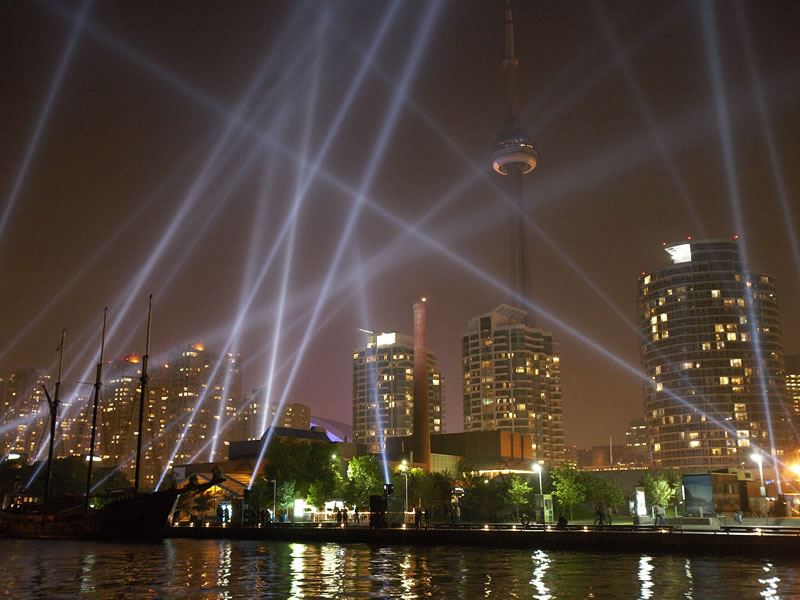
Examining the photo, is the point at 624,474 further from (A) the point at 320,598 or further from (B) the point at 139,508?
(A) the point at 320,598

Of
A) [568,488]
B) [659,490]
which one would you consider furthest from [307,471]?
[659,490]

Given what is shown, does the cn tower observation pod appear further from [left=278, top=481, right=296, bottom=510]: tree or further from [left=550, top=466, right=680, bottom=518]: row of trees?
[left=278, top=481, right=296, bottom=510]: tree

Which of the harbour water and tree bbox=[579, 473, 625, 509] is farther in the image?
tree bbox=[579, 473, 625, 509]

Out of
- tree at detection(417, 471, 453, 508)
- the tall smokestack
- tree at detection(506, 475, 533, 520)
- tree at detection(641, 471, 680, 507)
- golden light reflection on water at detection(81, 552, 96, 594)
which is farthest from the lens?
the tall smokestack

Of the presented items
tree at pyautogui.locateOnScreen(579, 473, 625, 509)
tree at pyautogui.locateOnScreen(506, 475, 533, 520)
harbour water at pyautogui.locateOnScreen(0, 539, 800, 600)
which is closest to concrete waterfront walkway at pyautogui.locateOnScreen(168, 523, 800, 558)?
harbour water at pyautogui.locateOnScreen(0, 539, 800, 600)

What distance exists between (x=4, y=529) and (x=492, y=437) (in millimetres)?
77683

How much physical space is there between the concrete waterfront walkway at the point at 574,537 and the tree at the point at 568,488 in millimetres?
29171

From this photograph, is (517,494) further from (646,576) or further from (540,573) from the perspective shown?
(646,576)

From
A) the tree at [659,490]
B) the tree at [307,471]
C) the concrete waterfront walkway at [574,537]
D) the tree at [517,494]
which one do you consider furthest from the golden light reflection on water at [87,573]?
the tree at [659,490]

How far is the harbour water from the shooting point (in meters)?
26.1

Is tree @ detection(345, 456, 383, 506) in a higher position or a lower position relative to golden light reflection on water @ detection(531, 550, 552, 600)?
higher

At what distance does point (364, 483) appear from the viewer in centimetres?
9275

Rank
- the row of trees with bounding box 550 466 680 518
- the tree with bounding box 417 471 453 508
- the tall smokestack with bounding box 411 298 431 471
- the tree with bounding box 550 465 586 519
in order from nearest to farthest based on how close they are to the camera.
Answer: the tree with bounding box 550 465 586 519
the row of trees with bounding box 550 466 680 518
the tree with bounding box 417 471 453 508
the tall smokestack with bounding box 411 298 431 471

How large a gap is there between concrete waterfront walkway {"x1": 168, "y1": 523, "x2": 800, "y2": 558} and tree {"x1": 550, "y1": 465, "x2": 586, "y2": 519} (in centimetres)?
2917
